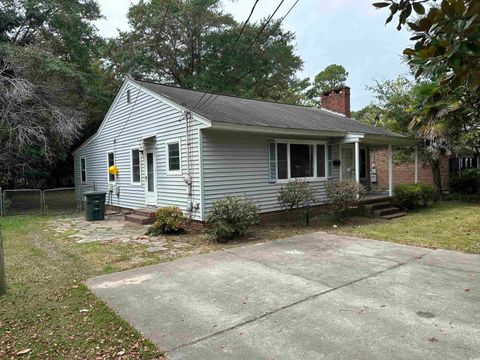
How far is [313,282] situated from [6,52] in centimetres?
1578

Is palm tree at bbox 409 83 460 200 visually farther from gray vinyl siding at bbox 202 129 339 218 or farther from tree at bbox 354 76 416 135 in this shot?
gray vinyl siding at bbox 202 129 339 218

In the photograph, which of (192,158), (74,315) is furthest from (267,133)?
(74,315)

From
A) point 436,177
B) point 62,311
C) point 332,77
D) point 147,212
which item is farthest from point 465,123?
point 332,77

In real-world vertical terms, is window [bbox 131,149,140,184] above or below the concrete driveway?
above

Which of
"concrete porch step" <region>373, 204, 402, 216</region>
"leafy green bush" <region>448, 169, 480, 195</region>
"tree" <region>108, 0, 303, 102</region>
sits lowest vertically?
"concrete porch step" <region>373, 204, 402, 216</region>

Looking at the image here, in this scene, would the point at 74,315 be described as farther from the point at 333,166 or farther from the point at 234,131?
the point at 333,166

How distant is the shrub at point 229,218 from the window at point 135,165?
5.30 metres

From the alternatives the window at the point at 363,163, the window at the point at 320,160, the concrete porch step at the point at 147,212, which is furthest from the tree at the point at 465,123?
the concrete porch step at the point at 147,212

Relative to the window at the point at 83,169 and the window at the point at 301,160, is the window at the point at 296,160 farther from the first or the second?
the window at the point at 83,169

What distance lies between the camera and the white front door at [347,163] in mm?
12875

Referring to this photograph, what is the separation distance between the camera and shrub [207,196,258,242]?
7.59 m

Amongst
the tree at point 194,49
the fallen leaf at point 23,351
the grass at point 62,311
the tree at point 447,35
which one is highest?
the tree at point 194,49

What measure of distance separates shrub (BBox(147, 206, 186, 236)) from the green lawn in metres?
4.00

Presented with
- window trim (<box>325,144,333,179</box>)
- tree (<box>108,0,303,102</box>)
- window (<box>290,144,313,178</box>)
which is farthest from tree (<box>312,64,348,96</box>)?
window (<box>290,144,313,178</box>)
